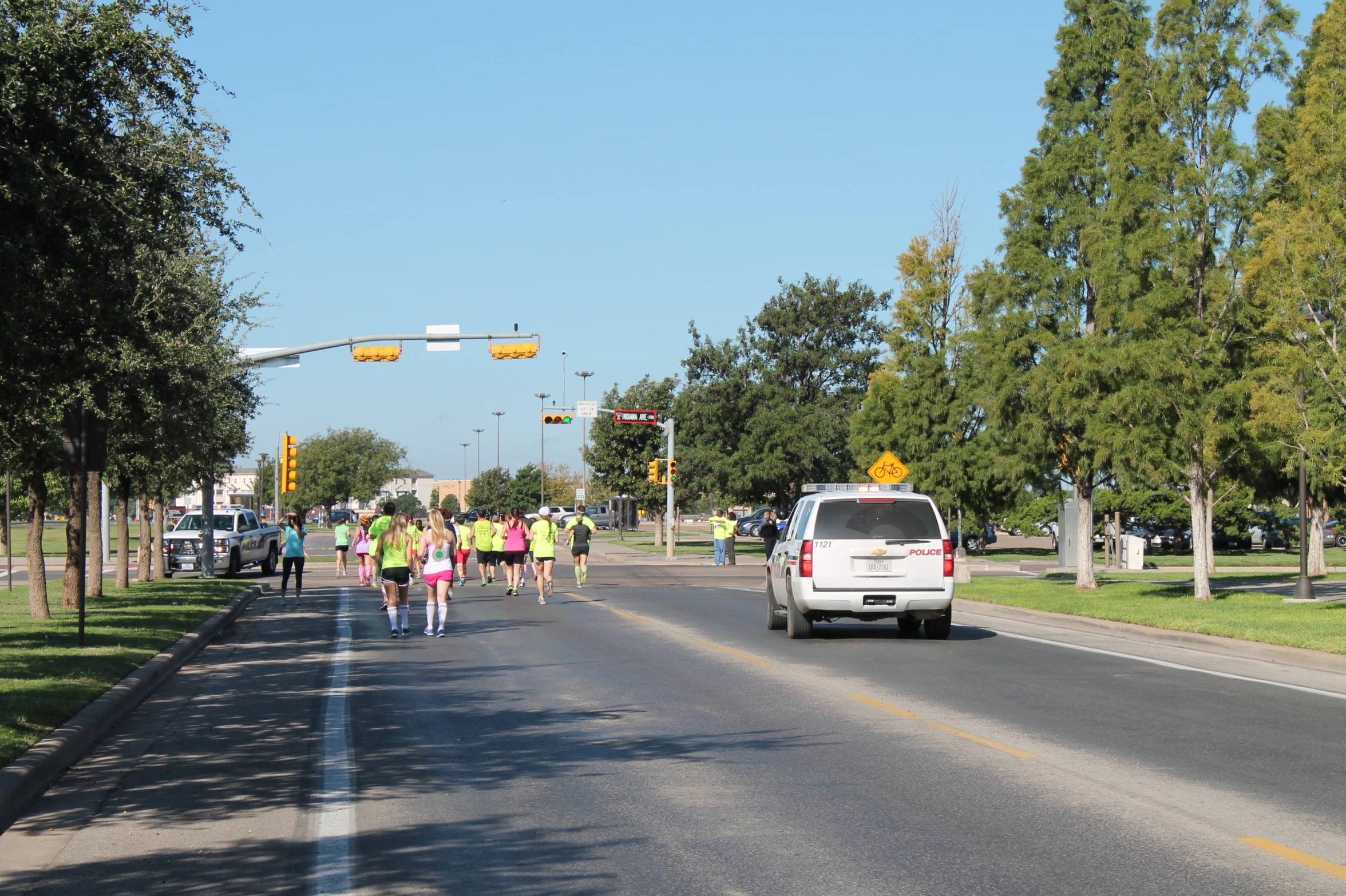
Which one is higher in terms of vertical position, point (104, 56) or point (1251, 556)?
point (104, 56)

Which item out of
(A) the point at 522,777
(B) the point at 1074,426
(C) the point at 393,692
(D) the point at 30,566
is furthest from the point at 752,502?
(A) the point at 522,777

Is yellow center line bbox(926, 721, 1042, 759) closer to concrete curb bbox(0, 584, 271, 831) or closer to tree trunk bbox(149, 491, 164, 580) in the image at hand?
concrete curb bbox(0, 584, 271, 831)

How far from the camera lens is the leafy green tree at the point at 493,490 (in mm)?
130875

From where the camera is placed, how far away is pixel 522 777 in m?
8.54

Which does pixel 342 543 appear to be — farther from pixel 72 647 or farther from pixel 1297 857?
pixel 1297 857

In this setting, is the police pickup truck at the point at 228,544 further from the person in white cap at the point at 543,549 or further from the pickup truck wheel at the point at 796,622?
the pickup truck wheel at the point at 796,622

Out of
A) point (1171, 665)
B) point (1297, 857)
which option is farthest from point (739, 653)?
point (1297, 857)

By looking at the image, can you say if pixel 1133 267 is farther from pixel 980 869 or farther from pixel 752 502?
pixel 752 502

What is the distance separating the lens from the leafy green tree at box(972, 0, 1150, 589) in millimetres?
27156

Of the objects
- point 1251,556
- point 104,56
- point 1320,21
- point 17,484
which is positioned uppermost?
point 1320,21

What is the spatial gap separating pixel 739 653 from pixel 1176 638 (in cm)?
598

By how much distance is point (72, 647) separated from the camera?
1536cm

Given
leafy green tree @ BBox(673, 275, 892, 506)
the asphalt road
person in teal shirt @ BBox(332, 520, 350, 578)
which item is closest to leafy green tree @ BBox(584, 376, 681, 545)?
leafy green tree @ BBox(673, 275, 892, 506)

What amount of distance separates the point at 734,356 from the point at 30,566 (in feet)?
131
